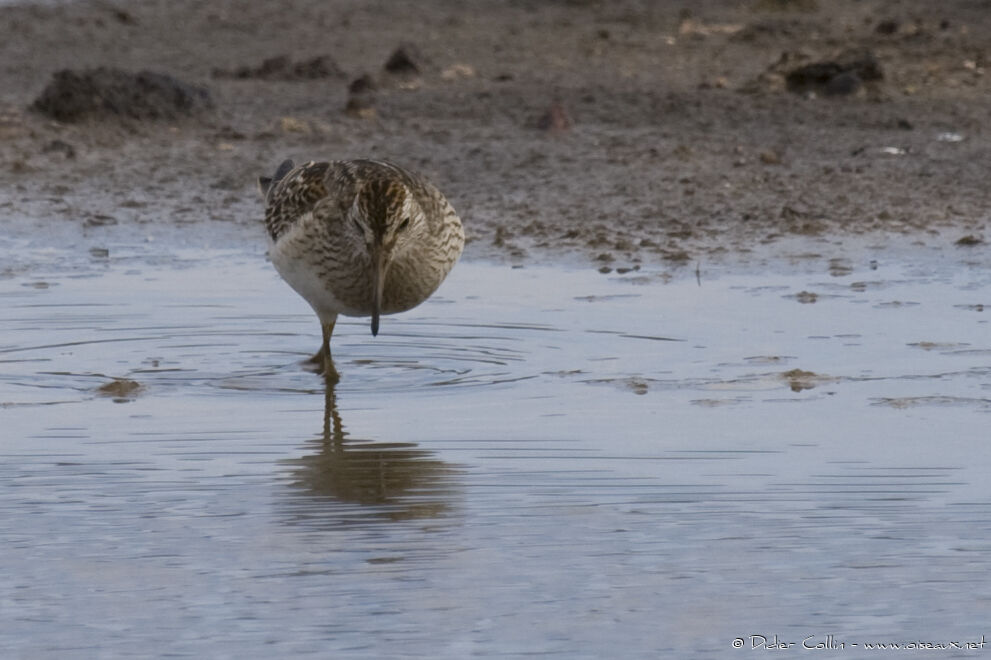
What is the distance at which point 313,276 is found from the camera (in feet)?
28.1

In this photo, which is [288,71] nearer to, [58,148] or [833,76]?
[58,148]

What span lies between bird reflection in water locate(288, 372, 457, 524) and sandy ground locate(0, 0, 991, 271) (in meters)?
3.85

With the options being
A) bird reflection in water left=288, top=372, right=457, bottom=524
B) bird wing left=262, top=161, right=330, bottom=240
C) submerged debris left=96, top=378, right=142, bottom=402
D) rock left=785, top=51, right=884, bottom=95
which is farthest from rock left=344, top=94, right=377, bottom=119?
bird reflection in water left=288, top=372, right=457, bottom=524

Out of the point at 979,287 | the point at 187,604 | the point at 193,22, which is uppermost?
the point at 193,22

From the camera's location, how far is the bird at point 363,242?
8203 mm

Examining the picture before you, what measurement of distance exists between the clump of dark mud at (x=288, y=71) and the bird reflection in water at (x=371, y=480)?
10.3m

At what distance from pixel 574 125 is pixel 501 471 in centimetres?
833

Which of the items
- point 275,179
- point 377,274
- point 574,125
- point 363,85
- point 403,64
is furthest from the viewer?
point 403,64

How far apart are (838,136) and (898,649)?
9.40 m

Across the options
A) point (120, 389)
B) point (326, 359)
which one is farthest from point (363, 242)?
point (120, 389)

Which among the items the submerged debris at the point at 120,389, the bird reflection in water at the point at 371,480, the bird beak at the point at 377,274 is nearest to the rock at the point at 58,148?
the submerged debris at the point at 120,389

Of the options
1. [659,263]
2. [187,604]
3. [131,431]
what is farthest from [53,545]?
[659,263]

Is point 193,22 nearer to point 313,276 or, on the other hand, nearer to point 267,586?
point 313,276

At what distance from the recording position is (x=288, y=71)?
1736 centimetres
